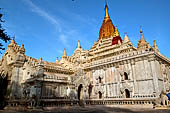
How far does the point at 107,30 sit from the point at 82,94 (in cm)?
3303

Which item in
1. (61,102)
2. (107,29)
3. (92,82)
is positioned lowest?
(61,102)

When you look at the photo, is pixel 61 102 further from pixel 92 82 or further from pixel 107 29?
pixel 107 29

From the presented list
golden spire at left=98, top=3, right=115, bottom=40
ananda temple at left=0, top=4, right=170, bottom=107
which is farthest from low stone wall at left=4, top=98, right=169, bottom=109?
golden spire at left=98, top=3, right=115, bottom=40

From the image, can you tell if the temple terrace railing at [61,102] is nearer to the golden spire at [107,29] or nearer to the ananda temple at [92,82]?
the ananda temple at [92,82]

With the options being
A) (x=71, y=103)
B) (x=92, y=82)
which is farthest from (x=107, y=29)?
(x=71, y=103)

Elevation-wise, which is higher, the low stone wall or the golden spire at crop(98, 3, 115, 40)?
the golden spire at crop(98, 3, 115, 40)

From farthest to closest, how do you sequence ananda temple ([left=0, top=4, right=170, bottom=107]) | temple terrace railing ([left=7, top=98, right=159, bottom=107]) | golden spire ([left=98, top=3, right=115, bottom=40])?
golden spire ([left=98, top=3, right=115, bottom=40]) → ananda temple ([left=0, top=4, right=170, bottom=107]) → temple terrace railing ([left=7, top=98, right=159, bottom=107])

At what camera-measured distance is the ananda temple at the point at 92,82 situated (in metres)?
22.8

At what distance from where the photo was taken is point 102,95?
30.8 meters

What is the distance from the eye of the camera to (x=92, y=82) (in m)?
33.7

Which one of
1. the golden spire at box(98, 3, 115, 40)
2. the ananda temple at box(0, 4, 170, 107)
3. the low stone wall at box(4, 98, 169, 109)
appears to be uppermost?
the golden spire at box(98, 3, 115, 40)

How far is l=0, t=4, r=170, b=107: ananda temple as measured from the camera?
896 inches

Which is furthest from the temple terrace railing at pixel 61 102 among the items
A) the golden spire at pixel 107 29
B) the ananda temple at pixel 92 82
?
the golden spire at pixel 107 29

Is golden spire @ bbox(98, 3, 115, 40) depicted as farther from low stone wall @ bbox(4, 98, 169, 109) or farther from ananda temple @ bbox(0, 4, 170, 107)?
low stone wall @ bbox(4, 98, 169, 109)
